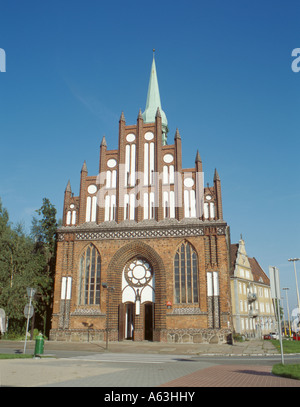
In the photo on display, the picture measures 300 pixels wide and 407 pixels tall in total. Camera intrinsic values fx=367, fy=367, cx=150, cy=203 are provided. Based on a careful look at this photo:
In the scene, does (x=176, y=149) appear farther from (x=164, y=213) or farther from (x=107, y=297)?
(x=107, y=297)

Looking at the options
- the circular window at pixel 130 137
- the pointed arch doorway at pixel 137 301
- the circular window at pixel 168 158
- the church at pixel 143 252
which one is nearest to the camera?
the church at pixel 143 252

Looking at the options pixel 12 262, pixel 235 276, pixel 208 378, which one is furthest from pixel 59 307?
pixel 235 276

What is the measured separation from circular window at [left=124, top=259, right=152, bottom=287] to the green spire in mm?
14764

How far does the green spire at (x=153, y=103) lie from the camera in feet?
123

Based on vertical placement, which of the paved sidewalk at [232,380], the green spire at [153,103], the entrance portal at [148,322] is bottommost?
the paved sidewalk at [232,380]

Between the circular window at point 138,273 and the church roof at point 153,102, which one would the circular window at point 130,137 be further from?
the circular window at point 138,273

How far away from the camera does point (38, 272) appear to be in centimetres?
3294

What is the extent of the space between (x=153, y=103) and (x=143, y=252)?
17295 millimetres

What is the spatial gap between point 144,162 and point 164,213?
4822 millimetres

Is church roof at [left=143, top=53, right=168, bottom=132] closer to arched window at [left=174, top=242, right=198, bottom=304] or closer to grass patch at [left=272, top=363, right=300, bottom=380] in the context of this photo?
arched window at [left=174, top=242, right=198, bottom=304]

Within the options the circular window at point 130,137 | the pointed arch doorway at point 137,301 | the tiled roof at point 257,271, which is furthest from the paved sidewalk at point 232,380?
the tiled roof at point 257,271

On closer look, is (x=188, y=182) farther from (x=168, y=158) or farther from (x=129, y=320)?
(x=129, y=320)

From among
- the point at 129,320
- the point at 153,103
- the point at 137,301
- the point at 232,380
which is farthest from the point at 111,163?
the point at 232,380

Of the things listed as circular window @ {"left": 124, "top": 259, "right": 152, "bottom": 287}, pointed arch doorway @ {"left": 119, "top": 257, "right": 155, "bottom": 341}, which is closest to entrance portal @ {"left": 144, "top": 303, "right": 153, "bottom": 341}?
pointed arch doorway @ {"left": 119, "top": 257, "right": 155, "bottom": 341}
